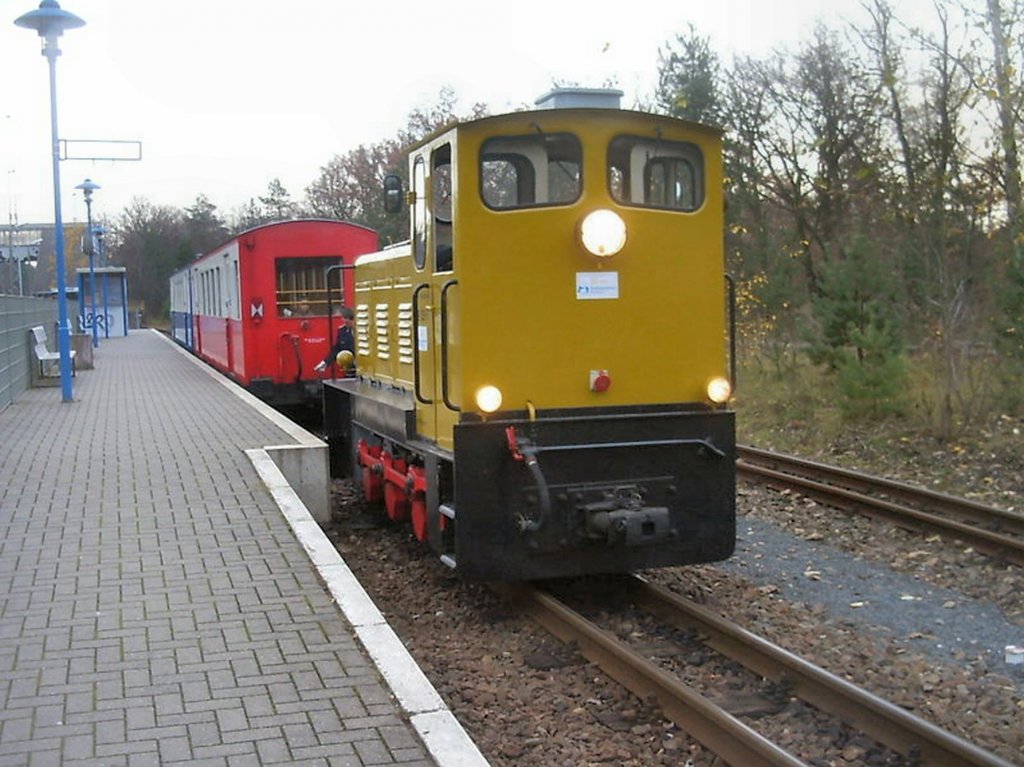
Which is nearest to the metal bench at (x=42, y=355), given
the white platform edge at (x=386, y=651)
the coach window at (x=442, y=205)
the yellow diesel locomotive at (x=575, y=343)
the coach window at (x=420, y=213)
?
the white platform edge at (x=386, y=651)

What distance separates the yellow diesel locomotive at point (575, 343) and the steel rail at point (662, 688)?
0.39 meters

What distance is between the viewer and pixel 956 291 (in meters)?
14.4

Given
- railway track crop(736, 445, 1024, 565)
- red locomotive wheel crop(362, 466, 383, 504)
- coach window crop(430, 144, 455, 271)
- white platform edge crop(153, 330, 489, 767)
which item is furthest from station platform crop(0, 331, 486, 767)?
railway track crop(736, 445, 1024, 565)

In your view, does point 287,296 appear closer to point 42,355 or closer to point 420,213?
point 42,355

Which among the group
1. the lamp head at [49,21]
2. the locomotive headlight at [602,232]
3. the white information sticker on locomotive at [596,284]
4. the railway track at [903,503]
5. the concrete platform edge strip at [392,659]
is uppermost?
the lamp head at [49,21]

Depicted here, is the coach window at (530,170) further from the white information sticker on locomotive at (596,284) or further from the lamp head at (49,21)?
the lamp head at (49,21)

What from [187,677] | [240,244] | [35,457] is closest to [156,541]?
[187,677]

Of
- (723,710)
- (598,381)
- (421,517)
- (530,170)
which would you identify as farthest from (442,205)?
(723,710)

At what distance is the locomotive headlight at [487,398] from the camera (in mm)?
7152

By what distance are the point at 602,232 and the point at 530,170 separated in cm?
62

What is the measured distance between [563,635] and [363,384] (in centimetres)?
486

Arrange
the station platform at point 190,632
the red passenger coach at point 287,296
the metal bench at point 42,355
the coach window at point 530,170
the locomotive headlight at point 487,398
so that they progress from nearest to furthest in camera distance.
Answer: the station platform at point 190,632
the locomotive headlight at point 487,398
the coach window at point 530,170
the red passenger coach at point 287,296
the metal bench at point 42,355

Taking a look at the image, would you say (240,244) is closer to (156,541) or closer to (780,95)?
(156,541)

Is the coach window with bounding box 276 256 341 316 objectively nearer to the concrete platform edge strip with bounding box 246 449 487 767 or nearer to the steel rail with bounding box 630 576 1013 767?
the concrete platform edge strip with bounding box 246 449 487 767
